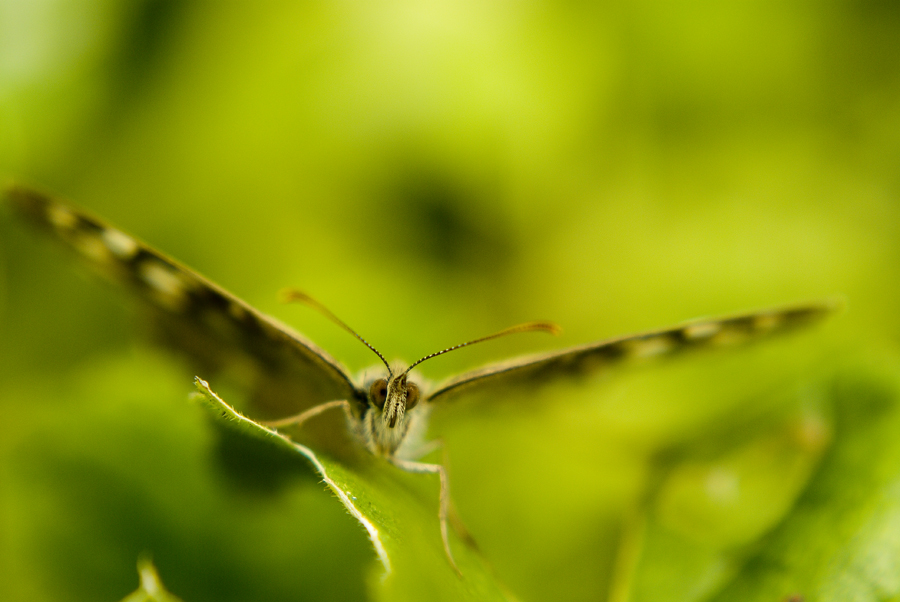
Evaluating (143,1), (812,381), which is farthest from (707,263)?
(143,1)

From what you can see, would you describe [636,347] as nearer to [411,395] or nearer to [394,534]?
[411,395]

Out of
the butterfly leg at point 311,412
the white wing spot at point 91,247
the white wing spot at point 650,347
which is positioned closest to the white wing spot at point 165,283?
the white wing spot at point 91,247

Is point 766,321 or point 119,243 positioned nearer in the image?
point 119,243

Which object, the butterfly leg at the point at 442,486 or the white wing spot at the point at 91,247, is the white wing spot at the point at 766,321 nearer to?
the butterfly leg at the point at 442,486

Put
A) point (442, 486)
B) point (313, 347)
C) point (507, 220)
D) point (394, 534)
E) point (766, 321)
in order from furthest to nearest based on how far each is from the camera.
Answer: point (507, 220) → point (766, 321) → point (442, 486) → point (313, 347) → point (394, 534)

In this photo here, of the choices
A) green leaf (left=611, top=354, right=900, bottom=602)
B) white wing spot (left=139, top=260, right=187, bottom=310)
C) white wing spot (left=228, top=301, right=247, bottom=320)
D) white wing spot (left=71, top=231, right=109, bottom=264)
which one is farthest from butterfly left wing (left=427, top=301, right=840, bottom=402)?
white wing spot (left=71, top=231, right=109, bottom=264)

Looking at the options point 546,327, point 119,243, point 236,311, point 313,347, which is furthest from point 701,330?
point 119,243

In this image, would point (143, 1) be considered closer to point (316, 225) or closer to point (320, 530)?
point (316, 225)

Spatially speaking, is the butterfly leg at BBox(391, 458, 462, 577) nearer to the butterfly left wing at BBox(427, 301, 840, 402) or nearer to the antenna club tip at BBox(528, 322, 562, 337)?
the butterfly left wing at BBox(427, 301, 840, 402)
